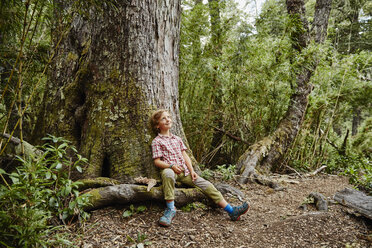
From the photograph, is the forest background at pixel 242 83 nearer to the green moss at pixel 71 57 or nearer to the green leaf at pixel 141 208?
the green moss at pixel 71 57

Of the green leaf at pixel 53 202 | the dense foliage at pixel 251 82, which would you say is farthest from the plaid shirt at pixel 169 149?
the dense foliage at pixel 251 82

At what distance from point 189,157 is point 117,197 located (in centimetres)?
103

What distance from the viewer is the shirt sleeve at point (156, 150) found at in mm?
2279

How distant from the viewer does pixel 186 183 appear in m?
2.49

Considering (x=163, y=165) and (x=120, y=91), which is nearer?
(x=163, y=165)

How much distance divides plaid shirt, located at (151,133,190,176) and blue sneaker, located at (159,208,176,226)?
1.66 ft

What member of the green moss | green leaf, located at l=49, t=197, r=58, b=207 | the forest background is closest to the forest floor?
green leaf, located at l=49, t=197, r=58, b=207

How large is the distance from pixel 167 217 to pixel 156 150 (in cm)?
65

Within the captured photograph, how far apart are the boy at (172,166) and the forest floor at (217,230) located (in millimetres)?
145

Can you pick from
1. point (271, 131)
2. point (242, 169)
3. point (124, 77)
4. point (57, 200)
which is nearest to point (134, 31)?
point (124, 77)

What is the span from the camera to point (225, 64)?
382cm

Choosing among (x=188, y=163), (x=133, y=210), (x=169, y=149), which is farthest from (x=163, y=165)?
(x=133, y=210)

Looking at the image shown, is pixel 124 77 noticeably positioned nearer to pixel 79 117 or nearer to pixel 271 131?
pixel 79 117

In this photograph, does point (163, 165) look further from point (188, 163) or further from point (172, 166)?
point (188, 163)
